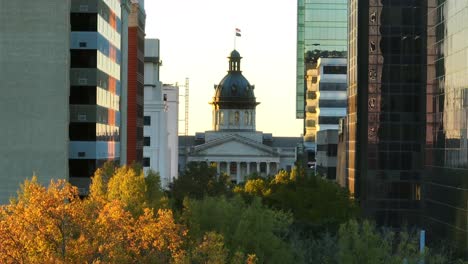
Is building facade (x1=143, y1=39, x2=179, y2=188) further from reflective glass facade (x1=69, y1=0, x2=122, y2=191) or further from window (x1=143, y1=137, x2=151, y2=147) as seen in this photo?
reflective glass facade (x1=69, y1=0, x2=122, y2=191)

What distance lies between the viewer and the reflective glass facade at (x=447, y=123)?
85062mm

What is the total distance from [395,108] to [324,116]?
277 ft

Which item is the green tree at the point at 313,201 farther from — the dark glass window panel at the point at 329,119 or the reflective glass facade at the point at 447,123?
the dark glass window panel at the point at 329,119

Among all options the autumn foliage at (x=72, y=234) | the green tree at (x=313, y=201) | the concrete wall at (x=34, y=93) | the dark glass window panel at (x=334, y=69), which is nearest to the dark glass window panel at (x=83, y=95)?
the concrete wall at (x=34, y=93)

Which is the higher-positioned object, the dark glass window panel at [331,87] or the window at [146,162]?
the dark glass window panel at [331,87]

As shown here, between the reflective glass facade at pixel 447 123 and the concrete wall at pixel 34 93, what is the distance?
2373 cm

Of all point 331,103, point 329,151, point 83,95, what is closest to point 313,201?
point 83,95

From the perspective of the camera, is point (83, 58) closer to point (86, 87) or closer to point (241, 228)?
point (86, 87)

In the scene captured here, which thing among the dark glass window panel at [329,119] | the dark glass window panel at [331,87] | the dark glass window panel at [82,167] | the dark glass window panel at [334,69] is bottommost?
the dark glass window panel at [82,167]

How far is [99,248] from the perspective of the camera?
44.3 m

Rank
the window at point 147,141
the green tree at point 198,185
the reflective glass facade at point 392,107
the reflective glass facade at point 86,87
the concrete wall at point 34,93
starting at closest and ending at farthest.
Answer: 1. the concrete wall at point 34,93
2. the reflective glass facade at point 86,87
3. the green tree at point 198,185
4. the reflective glass facade at point 392,107
5. the window at point 147,141

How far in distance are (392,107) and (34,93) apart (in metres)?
33.4

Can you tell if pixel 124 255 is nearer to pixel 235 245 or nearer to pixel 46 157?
pixel 235 245

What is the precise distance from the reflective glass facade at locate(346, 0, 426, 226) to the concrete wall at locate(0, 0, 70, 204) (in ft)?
101
